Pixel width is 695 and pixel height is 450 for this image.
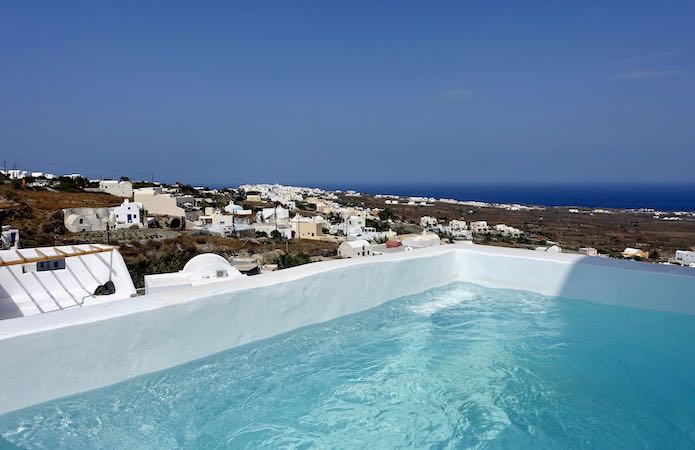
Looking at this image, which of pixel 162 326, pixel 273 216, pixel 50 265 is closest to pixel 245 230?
pixel 273 216

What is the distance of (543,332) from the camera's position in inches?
139

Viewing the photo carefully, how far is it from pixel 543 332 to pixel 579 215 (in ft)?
215

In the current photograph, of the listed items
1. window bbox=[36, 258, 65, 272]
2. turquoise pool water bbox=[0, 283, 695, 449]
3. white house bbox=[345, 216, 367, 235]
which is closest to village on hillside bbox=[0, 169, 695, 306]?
white house bbox=[345, 216, 367, 235]

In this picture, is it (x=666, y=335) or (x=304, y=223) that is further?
(x=304, y=223)

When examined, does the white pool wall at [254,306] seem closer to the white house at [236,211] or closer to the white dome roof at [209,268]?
the white dome roof at [209,268]

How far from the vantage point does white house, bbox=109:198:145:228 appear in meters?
28.7


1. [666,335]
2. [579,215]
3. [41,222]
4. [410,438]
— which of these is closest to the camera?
[410,438]

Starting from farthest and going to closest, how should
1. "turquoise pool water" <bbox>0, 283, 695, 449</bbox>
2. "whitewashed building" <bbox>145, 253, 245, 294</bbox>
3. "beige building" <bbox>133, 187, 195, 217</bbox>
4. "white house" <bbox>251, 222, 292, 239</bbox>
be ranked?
"beige building" <bbox>133, 187, 195, 217</bbox> → "white house" <bbox>251, 222, 292, 239</bbox> → "whitewashed building" <bbox>145, 253, 245, 294</bbox> → "turquoise pool water" <bbox>0, 283, 695, 449</bbox>

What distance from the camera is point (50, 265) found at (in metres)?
5.02

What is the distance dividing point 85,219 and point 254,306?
27584mm

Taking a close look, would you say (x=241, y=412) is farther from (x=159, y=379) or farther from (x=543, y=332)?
(x=543, y=332)

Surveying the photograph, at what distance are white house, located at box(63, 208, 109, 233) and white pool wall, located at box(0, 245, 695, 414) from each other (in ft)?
84.7

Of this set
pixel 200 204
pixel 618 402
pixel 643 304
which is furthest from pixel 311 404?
pixel 200 204

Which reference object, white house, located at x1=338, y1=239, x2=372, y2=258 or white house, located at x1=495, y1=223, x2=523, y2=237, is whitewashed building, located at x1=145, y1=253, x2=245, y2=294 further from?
white house, located at x1=495, y1=223, x2=523, y2=237
